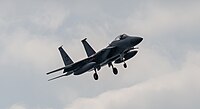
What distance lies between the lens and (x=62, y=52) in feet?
419

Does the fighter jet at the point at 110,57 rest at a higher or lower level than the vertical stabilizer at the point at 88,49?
lower

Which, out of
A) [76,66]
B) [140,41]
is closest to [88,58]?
[76,66]

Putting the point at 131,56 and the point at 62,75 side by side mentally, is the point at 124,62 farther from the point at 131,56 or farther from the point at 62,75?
the point at 62,75

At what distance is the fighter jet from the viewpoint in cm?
11181

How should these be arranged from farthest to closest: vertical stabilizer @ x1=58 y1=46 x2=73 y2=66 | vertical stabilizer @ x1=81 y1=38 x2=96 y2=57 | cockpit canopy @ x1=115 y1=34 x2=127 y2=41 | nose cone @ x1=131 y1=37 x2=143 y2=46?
vertical stabilizer @ x1=58 y1=46 x2=73 y2=66 < vertical stabilizer @ x1=81 y1=38 x2=96 y2=57 < cockpit canopy @ x1=115 y1=34 x2=127 y2=41 < nose cone @ x1=131 y1=37 x2=143 y2=46

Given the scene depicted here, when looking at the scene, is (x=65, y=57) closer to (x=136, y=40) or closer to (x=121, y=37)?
(x=121, y=37)

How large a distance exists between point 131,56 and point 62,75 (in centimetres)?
1057

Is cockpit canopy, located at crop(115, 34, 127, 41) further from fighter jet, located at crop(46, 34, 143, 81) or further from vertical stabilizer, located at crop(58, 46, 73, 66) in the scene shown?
vertical stabilizer, located at crop(58, 46, 73, 66)

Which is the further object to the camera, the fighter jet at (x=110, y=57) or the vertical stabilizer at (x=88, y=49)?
the vertical stabilizer at (x=88, y=49)

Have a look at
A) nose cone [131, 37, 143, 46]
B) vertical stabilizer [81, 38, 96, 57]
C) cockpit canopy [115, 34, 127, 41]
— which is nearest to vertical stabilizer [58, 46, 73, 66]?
vertical stabilizer [81, 38, 96, 57]

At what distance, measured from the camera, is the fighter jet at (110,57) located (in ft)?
367

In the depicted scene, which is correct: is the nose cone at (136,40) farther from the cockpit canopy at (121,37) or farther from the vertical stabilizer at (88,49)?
the vertical stabilizer at (88,49)

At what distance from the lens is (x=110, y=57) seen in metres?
113

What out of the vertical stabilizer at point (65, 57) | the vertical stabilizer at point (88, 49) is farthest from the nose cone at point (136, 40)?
the vertical stabilizer at point (65, 57)
